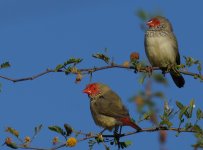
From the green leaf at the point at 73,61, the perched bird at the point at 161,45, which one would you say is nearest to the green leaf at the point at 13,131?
the green leaf at the point at 73,61

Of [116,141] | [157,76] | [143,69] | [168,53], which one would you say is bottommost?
[116,141]

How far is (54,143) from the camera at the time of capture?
8.28ft

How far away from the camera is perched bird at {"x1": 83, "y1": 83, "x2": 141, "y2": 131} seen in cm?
474

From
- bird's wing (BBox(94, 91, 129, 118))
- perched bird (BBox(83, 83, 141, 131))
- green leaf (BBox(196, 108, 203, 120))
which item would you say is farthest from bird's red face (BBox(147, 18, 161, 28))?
green leaf (BBox(196, 108, 203, 120))

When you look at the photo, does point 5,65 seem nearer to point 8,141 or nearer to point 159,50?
point 8,141

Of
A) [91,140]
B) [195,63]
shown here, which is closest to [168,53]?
[195,63]

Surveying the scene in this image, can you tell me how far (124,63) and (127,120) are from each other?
115 cm

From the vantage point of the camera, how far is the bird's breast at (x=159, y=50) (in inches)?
242

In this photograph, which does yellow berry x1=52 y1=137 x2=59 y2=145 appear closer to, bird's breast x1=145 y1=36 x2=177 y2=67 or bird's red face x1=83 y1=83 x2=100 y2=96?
bird's red face x1=83 y1=83 x2=100 y2=96

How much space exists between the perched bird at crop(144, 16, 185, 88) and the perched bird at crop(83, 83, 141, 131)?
894mm

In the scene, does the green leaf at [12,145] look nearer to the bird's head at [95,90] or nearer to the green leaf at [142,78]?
the green leaf at [142,78]

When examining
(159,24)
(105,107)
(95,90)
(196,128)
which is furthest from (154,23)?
(196,128)

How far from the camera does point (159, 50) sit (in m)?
6.18

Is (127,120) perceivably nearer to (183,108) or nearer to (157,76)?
(183,108)
